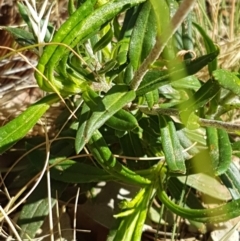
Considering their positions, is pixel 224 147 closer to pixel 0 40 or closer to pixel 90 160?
pixel 90 160

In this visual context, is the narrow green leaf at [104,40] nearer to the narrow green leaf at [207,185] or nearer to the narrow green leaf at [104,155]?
Result: the narrow green leaf at [104,155]

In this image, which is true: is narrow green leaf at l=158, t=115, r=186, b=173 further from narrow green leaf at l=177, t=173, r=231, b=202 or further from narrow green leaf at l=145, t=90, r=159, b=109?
narrow green leaf at l=177, t=173, r=231, b=202

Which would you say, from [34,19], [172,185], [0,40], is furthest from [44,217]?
[0,40]

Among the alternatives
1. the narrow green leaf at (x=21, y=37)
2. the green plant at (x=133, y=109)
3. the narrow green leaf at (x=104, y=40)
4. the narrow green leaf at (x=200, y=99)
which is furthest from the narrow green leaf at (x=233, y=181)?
the narrow green leaf at (x=21, y=37)

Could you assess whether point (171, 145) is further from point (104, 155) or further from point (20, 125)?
point (20, 125)

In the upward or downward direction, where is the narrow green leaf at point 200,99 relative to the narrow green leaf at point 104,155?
upward

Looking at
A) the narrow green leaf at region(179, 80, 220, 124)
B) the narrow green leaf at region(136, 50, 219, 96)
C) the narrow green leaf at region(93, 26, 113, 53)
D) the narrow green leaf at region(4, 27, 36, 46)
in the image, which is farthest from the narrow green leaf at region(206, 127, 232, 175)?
the narrow green leaf at region(4, 27, 36, 46)

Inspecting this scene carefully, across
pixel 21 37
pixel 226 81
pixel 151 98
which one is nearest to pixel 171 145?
pixel 151 98
